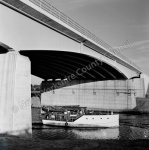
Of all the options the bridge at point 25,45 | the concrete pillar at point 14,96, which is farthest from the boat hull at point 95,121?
the concrete pillar at point 14,96

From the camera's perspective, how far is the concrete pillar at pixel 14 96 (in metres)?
16.4

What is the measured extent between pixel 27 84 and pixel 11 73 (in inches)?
64.2

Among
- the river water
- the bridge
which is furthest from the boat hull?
the bridge

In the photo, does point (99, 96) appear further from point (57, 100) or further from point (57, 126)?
point (57, 126)

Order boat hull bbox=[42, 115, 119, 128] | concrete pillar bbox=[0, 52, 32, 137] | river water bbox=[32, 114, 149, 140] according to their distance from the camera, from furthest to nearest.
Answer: boat hull bbox=[42, 115, 119, 128] < river water bbox=[32, 114, 149, 140] < concrete pillar bbox=[0, 52, 32, 137]

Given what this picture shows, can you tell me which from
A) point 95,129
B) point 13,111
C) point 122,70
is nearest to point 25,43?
point 13,111

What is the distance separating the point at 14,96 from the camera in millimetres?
16578

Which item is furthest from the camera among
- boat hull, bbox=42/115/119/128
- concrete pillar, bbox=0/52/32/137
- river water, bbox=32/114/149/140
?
boat hull, bbox=42/115/119/128

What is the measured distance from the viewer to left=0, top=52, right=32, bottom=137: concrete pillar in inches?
645

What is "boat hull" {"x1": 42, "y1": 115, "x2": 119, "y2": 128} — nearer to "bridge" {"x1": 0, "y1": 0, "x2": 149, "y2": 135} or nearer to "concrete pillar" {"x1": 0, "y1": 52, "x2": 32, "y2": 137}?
"bridge" {"x1": 0, "y1": 0, "x2": 149, "y2": 135}

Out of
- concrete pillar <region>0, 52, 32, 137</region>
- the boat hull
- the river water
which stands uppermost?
concrete pillar <region>0, 52, 32, 137</region>

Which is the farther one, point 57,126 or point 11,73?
point 57,126

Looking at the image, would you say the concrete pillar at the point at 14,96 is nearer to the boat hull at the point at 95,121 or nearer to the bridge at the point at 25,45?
the bridge at the point at 25,45

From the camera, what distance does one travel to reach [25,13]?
1847 cm
